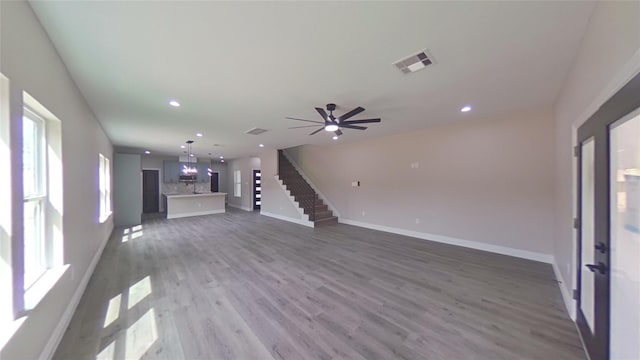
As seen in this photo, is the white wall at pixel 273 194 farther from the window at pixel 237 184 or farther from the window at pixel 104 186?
the window at pixel 104 186

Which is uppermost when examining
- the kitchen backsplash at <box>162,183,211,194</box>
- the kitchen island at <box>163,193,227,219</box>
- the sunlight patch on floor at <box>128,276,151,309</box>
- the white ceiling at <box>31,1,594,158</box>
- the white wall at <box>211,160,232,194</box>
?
the white ceiling at <box>31,1,594,158</box>

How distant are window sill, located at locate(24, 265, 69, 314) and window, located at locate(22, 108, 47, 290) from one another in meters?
0.05

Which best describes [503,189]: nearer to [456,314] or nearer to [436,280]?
[436,280]

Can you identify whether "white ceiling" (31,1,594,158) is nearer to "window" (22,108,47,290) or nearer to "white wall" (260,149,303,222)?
"window" (22,108,47,290)

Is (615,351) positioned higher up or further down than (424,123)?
further down

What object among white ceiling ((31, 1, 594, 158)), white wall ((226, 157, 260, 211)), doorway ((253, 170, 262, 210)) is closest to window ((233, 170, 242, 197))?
white wall ((226, 157, 260, 211))

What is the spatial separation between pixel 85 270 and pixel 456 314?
4.94 metres

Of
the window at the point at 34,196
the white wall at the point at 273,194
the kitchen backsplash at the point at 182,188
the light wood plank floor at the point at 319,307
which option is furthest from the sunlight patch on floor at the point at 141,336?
the kitchen backsplash at the point at 182,188

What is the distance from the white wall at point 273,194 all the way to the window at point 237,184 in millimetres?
2832

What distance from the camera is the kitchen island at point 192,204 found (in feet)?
28.6

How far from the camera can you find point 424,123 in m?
4.88

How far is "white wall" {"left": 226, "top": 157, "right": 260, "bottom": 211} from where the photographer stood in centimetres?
1080

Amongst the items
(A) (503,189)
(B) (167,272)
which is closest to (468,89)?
(A) (503,189)

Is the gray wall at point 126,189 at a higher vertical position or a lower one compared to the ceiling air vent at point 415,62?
lower
